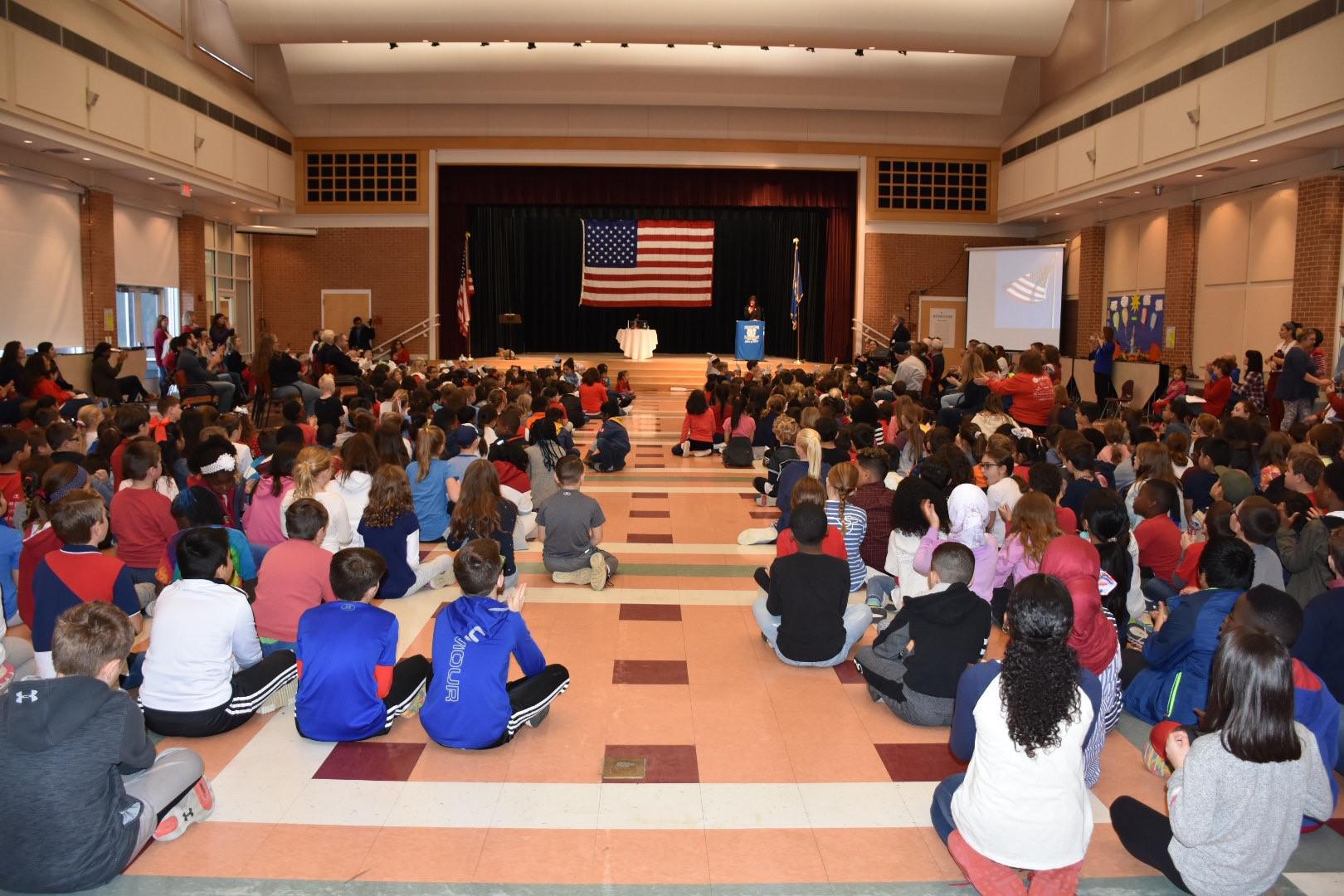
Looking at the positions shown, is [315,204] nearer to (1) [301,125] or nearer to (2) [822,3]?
(1) [301,125]

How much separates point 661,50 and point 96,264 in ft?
36.4

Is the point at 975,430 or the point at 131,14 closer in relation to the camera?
the point at 975,430

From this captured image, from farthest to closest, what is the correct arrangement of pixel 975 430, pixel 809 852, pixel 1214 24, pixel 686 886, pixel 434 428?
pixel 1214 24 < pixel 975 430 < pixel 434 428 < pixel 809 852 < pixel 686 886

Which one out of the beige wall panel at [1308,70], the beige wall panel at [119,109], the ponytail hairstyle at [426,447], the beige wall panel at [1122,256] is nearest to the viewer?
the ponytail hairstyle at [426,447]

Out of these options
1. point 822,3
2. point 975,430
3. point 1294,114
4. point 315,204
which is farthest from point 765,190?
point 975,430

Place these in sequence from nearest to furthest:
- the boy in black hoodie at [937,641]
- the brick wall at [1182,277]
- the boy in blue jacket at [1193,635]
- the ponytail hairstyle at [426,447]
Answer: the boy in blue jacket at [1193,635] < the boy in black hoodie at [937,641] < the ponytail hairstyle at [426,447] < the brick wall at [1182,277]

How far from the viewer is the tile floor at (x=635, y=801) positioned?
3.65 metres

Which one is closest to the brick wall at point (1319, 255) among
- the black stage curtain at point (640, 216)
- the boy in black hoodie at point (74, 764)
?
the black stage curtain at point (640, 216)

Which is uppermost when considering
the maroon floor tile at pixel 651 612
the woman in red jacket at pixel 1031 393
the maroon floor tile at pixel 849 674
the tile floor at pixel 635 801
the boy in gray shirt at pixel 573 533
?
the woman in red jacket at pixel 1031 393

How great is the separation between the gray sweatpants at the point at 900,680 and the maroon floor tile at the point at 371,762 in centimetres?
211

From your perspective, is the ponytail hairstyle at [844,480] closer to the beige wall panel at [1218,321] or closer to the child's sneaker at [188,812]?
the child's sneaker at [188,812]

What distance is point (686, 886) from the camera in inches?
142

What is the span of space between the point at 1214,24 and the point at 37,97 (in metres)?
16.4

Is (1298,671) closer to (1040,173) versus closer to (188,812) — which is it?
(188,812)
